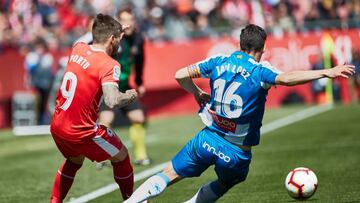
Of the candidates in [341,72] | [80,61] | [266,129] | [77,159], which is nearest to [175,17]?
[266,129]

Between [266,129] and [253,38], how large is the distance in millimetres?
10204

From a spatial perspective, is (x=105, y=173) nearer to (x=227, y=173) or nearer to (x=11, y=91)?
(x=227, y=173)

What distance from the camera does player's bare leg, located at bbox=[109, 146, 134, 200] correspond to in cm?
875

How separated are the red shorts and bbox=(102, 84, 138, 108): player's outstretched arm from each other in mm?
632

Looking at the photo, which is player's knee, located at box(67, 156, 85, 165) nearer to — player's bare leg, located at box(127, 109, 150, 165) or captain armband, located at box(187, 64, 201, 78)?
Result: captain armband, located at box(187, 64, 201, 78)

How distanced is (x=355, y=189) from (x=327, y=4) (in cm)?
1621

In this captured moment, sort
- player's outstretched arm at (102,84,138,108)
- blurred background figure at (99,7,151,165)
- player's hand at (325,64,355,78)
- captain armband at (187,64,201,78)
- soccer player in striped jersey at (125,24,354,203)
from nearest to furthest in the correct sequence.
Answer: player's hand at (325,64,355,78) < player's outstretched arm at (102,84,138,108) < soccer player in striped jersey at (125,24,354,203) < captain armband at (187,64,201,78) < blurred background figure at (99,7,151,165)

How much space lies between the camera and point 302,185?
884 centimetres

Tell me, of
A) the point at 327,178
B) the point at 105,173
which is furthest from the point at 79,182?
the point at 327,178

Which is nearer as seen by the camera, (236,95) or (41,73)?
(236,95)

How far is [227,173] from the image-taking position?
8219mm

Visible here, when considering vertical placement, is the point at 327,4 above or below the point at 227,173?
below

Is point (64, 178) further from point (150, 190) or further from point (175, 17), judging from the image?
point (175, 17)

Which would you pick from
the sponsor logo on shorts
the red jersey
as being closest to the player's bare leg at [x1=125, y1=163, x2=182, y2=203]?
the sponsor logo on shorts
